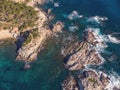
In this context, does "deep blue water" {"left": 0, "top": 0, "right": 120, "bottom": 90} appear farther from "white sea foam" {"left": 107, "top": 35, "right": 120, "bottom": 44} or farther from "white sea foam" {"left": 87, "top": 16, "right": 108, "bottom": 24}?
"white sea foam" {"left": 87, "top": 16, "right": 108, "bottom": 24}

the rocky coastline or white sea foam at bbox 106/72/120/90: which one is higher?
the rocky coastline

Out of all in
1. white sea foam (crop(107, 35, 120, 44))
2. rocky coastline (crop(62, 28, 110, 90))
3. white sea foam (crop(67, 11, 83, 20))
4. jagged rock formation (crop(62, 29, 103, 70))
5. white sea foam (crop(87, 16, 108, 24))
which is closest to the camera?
rocky coastline (crop(62, 28, 110, 90))

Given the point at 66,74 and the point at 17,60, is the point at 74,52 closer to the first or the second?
the point at 66,74

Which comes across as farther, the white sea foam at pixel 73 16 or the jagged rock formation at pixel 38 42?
the white sea foam at pixel 73 16

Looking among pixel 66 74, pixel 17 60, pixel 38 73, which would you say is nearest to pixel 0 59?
pixel 17 60

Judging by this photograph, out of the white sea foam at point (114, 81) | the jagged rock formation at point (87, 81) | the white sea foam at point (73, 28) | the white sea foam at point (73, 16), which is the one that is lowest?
the white sea foam at point (114, 81)

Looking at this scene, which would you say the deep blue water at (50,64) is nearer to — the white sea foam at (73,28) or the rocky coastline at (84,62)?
the white sea foam at (73,28)

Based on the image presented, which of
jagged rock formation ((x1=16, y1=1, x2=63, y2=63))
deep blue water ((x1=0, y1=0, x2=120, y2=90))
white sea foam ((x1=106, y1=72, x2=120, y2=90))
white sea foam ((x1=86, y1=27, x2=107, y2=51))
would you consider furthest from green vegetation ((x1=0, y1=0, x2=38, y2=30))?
white sea foam ((x1=106, y1=72, x2=120, y2=90))

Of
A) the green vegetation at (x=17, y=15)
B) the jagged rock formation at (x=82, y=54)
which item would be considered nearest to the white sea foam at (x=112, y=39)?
the jagged rock formation at (x=82, y=54)
